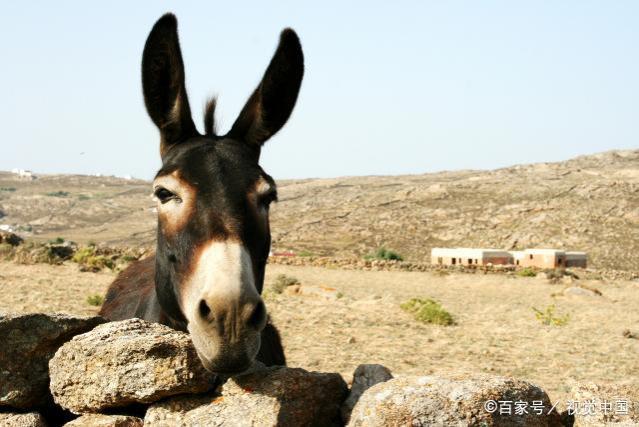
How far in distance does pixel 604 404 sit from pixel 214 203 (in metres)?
2.76

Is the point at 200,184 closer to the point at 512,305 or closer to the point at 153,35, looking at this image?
the point at 153,35

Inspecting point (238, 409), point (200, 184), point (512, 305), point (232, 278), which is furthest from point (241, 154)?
point (512, 305)

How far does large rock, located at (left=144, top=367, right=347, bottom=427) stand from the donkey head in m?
0.54

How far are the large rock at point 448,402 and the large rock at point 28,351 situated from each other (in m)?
2.21

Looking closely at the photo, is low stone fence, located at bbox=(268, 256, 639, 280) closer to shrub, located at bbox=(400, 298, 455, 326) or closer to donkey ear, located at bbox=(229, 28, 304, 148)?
shrub, located at bbox=(400, 298, 455, 326)

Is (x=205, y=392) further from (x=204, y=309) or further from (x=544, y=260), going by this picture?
(x=544, y=260)

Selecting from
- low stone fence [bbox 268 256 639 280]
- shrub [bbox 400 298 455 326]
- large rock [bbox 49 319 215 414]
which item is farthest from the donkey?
low stone fence [bbox 268 256 639 280]

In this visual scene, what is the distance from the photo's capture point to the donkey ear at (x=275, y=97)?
478 cm

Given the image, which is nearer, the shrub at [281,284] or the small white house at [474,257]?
the shrub at [281,284]

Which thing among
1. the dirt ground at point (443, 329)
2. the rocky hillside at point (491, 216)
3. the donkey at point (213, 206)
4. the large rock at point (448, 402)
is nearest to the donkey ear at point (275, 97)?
the donkey at point (213, 206)

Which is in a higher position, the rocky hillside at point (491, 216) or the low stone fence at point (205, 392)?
the low stone fence at point (205, 392)

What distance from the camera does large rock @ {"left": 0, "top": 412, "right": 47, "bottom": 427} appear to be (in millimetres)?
4508

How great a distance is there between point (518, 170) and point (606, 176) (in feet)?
38.4

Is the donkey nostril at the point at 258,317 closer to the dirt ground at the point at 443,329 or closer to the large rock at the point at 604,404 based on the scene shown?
the large rock at the point at 604,404
